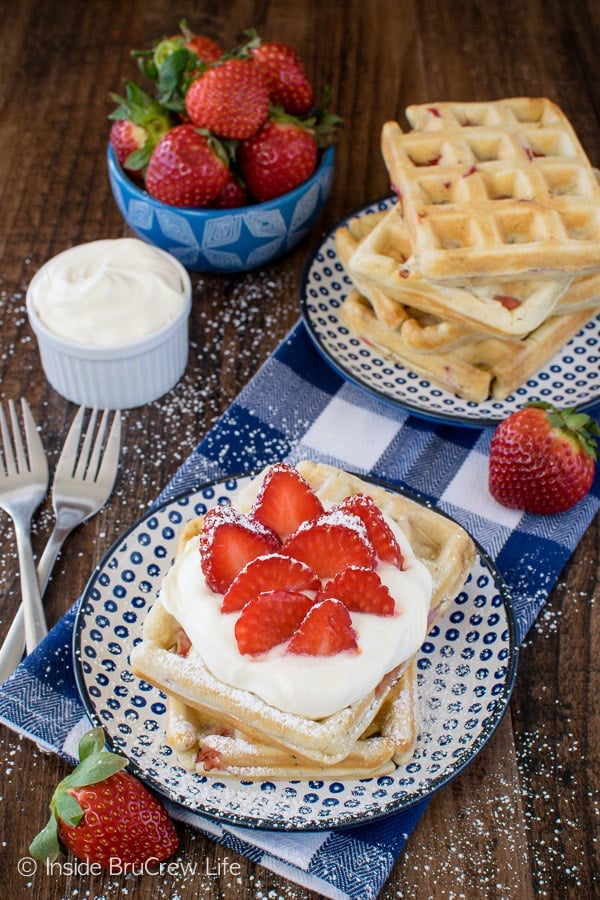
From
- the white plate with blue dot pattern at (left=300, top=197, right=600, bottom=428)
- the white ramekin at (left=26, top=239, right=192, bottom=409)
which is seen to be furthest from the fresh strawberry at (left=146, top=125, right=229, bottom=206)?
the white plate with blue dot pattern at (left=300, top=197, right=600, bottom=428)

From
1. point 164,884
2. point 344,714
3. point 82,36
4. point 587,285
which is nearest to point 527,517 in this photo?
point 587,285

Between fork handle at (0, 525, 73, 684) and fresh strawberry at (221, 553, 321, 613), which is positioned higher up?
fresh strawberry at (221, 553, 321, 613)

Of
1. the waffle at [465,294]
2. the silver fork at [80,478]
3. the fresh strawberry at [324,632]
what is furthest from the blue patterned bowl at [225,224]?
the fresh strawberry at [324,632]

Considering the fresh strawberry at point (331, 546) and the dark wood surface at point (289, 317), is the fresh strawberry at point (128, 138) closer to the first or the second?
the dark wood surface at point (289, 317)

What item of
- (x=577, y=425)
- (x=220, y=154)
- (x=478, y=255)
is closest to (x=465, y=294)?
(x=478, y=255)

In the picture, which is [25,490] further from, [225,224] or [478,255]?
[478,255]

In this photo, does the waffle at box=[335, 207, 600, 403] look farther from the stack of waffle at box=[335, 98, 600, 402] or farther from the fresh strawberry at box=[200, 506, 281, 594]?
the fresh strawberry at box=[200, 506, 281, 594]

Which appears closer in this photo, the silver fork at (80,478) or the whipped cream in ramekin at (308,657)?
the whipped cream in ramekin at (308,657)
